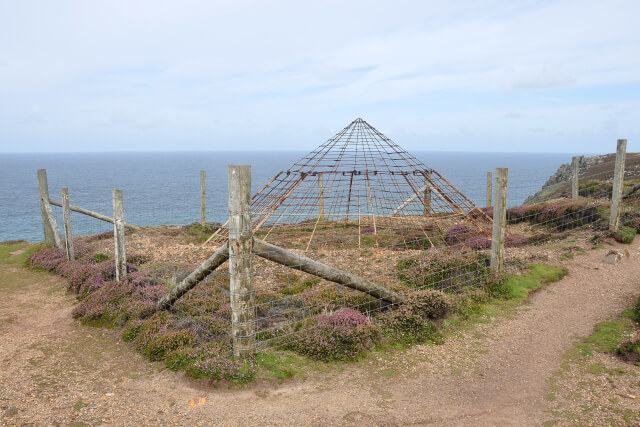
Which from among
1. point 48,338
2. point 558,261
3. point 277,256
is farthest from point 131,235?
point 558,261

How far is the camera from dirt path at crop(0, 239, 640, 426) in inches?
206

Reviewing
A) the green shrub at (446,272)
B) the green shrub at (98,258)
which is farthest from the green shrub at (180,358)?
the green shrub at (98,258)

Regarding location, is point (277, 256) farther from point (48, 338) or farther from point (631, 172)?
point (631, 172)

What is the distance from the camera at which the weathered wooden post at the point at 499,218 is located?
8.72 m

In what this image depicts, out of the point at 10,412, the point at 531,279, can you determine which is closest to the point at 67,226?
the point at 10,412

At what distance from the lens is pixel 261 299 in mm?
8758

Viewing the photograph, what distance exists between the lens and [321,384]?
592 centimetres

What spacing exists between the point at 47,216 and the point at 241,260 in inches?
423

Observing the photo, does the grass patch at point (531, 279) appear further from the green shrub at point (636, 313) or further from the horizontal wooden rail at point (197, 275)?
the horizontal wooden rail at point (197, 275)

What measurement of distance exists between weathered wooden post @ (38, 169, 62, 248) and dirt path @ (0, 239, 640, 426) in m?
5.24

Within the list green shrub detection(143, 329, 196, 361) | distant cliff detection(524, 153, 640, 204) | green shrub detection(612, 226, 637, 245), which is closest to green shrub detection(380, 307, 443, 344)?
green shrub detection(143, 329, 196, 361)

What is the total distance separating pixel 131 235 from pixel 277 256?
1169 cm

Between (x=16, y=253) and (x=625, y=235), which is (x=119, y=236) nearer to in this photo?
(x=16, y=253)

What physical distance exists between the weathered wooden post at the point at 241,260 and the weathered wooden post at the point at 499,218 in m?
5.49
